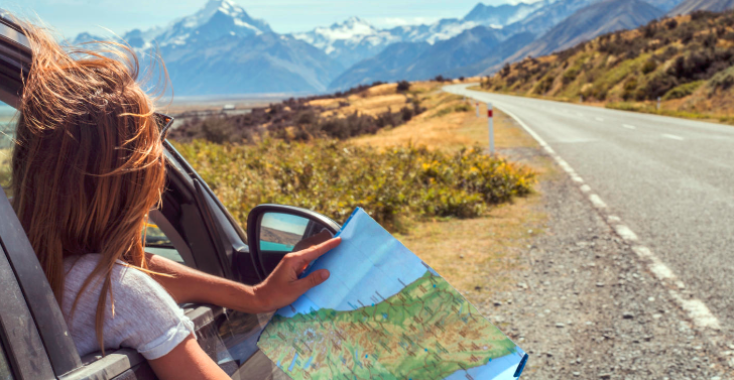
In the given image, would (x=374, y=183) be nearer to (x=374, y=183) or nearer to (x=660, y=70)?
(x=374, y=183)

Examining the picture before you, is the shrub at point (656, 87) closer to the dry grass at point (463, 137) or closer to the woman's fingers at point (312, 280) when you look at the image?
the dry grass at point (463, 137)

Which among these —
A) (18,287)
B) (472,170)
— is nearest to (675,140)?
(472,170)

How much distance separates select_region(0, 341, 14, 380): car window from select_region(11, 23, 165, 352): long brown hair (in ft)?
0.51

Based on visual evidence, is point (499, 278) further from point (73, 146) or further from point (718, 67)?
point (718, 67)

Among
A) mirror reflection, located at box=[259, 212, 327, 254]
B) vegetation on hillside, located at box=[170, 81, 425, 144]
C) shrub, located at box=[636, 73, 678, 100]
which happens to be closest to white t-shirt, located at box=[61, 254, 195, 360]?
mirror reflection, located at box=[259, 212, 327, 254]

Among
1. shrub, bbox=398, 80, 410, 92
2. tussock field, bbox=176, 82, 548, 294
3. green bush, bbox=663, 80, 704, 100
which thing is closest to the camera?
tussock field, bbox=176, 82, 548, 294

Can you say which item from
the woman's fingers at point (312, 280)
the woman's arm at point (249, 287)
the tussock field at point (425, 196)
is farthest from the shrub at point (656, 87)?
the woman's fingers at point (312, 280)

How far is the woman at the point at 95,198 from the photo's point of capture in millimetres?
1043

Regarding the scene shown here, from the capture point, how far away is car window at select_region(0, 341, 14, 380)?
925 millimetres

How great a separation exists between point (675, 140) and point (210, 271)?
549 inches

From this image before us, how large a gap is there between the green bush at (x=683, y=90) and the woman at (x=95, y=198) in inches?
1143

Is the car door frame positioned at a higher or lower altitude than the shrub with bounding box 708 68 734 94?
higher

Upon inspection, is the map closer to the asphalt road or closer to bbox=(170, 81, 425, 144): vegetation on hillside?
the asphalt road

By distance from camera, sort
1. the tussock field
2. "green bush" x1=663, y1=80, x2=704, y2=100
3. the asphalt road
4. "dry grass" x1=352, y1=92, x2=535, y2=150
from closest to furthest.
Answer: the asphalt road → the tussock field → "dry grass" x1=352, y1=92, x2=535, y2=150 → "green bush" x1=663, y1=80, x2=704, y2=100
